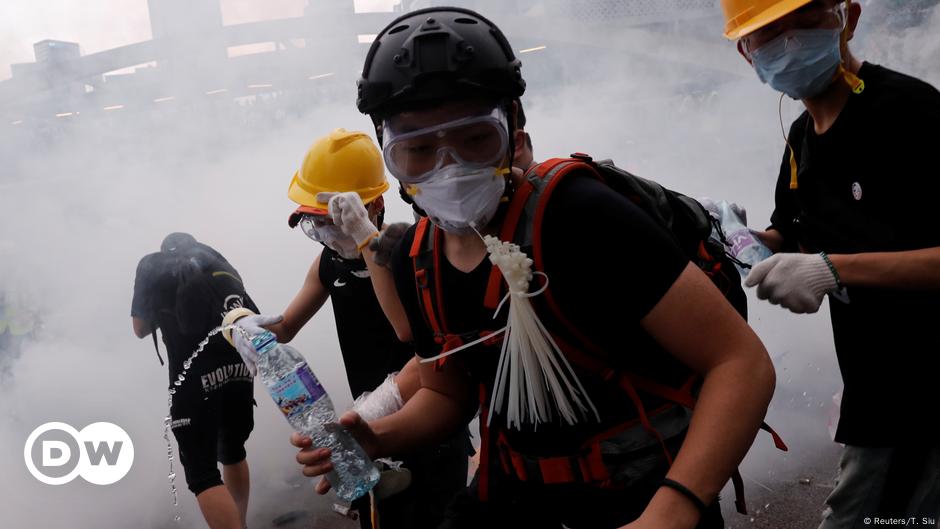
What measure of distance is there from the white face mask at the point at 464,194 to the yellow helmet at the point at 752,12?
107cm

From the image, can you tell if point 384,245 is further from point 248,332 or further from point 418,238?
point 418,238

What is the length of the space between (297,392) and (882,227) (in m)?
1.47

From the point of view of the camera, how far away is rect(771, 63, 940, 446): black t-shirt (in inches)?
71.6

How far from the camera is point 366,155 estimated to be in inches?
120

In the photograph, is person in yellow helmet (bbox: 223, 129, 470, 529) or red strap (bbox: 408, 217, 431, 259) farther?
person in yellow helmet (bbox: 223, 129, 470, 529)

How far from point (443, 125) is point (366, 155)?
1.67 m

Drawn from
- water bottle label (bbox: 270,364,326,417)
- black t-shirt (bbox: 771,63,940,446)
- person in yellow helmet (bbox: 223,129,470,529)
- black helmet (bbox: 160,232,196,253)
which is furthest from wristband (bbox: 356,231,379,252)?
black helmet (bbox: 160,232,196,253)

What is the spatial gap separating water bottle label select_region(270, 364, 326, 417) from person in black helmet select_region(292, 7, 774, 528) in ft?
0.63

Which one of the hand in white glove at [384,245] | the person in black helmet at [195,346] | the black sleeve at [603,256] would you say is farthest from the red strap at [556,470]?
the person in black helmet at [195,346]

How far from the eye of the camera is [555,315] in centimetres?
136

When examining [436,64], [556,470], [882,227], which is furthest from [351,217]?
[882,227]

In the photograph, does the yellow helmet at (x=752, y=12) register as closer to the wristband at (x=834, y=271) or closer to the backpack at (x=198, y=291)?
the wristband at (x=834, y=271)

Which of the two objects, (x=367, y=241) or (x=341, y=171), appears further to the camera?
(x=341, y=171)

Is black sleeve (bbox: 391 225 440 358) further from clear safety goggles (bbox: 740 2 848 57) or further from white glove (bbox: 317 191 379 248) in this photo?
clear safety goggles (bbox: 740 2 848 57)
